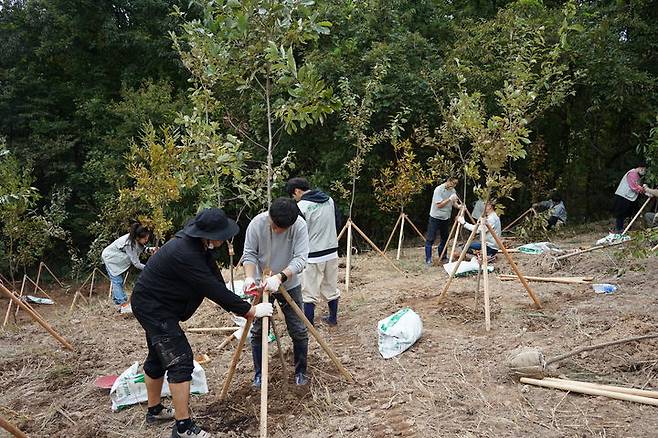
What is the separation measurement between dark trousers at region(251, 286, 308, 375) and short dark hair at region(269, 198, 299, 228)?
0.67 metres

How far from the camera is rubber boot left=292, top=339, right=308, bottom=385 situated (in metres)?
4.33

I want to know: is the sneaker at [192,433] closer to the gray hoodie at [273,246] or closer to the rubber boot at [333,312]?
the gray hoodie at [273,246]

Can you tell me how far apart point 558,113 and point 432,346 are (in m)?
11.0

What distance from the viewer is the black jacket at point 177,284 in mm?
3514

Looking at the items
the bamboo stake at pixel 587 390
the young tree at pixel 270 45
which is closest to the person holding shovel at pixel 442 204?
the young tree at pixel 270 45

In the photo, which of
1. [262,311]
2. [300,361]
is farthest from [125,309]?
[262,311]

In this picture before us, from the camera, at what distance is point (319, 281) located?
5.62m

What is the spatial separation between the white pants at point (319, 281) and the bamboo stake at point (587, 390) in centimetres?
224

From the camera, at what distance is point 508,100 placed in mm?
5258

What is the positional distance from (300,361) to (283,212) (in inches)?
52.9

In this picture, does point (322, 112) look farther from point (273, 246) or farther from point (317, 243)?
point (317, 243)

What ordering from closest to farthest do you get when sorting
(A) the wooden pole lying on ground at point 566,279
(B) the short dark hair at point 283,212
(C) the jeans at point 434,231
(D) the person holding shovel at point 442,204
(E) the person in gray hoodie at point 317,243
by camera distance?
1. (B) the short dark hair at point 283,212
2. (E) the person in gray hoodie at point 317,243
3. (A) the wooden pole lying on ground at point 566,279
4. (D) the person holding shovel at point 442,204
5. (C) the jeans at point 434,231

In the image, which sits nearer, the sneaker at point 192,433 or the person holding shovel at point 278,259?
the sneaker at point 192,433

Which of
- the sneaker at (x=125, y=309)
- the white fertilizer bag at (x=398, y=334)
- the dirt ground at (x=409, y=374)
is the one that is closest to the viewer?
the dirt ground at (x=409, y=374)
